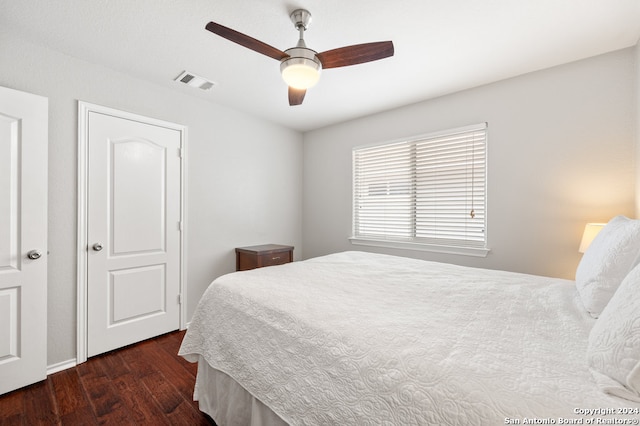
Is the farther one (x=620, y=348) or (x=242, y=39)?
(x=242, y=39)

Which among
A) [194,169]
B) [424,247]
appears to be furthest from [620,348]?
[194,169]

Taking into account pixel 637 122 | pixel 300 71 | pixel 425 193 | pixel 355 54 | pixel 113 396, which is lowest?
pixel 113 396

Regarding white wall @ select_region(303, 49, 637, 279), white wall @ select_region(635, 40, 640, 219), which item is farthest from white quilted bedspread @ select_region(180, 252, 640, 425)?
white wall @ select_region(635, 40, 640, 219)

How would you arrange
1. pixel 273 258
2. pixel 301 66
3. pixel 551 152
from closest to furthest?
pixel 301 66, pixel 551 152, pixel 273 258

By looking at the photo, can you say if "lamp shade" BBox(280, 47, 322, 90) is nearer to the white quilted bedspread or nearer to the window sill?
the white quilted bedspread

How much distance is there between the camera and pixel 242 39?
59.8 inches

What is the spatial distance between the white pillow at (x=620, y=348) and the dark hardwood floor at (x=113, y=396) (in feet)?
6.14

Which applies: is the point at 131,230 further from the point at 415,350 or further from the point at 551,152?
the point at 551,152

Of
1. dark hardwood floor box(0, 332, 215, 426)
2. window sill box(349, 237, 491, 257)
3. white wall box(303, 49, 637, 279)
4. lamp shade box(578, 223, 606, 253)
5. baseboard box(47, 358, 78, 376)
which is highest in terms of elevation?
white wall box(303, 49, 637, 279)

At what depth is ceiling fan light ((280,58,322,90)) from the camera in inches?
64.2

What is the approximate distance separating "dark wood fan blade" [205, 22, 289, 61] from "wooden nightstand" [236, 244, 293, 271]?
2079 millimetres

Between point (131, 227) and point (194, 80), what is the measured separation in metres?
1.52

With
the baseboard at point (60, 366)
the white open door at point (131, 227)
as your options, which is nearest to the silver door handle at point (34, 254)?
the white open door at point (131, 227)

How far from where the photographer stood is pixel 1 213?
1823mm
